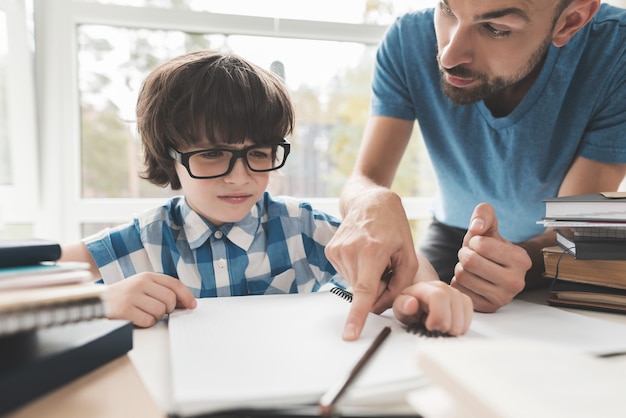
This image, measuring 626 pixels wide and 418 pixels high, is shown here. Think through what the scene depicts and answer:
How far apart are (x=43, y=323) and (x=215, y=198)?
690 millimetres

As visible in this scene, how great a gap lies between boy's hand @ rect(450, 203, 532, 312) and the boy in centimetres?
45

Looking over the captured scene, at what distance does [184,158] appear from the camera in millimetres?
1019

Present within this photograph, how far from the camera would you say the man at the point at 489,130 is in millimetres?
769

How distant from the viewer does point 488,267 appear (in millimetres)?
759

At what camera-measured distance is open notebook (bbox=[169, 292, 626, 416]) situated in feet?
1.34

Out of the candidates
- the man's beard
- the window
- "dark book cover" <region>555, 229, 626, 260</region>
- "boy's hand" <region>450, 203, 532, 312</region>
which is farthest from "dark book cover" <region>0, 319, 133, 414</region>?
the window

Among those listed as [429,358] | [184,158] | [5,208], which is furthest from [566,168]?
[5,208]

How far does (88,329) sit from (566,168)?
1.26 metres

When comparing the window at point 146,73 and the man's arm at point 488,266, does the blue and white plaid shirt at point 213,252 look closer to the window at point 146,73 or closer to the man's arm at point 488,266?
the man's arm at point 488,266

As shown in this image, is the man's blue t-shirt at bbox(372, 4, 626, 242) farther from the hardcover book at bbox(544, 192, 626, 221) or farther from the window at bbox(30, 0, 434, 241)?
the window at bbox(30, 0, 434, 241)

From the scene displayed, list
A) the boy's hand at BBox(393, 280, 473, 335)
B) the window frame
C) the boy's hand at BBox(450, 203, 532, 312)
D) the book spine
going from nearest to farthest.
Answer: the book spine < the boy's hand at BBox(393, 280, 473, 335) < the boy's hand at BBox(450, 203, 532, 312) < the window frame

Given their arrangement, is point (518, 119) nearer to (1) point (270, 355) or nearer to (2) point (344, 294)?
(2) point (344, 294)

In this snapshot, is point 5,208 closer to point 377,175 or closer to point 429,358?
point 377,175

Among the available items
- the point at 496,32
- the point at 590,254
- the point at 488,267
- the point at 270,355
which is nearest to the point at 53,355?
the point at 270,355
